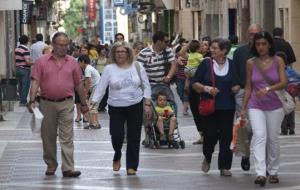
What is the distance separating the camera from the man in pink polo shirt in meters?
13.9

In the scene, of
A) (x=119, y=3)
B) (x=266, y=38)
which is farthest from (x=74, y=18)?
(x=266, y=38)

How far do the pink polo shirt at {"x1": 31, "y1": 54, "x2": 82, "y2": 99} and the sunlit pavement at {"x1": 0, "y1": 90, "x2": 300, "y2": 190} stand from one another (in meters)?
1.11

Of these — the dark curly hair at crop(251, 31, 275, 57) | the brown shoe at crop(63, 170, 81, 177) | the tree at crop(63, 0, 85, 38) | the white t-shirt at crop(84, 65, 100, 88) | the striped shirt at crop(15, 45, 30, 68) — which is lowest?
the brown shoe at crop(63, 170, 81, 177)

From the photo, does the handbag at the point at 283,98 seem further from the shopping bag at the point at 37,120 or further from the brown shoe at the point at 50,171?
the brown shoe at the point at 50,171

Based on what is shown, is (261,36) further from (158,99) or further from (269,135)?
(158,99)

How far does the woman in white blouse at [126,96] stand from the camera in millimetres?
13922

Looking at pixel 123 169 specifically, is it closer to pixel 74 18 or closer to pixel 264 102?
pixel 264 102

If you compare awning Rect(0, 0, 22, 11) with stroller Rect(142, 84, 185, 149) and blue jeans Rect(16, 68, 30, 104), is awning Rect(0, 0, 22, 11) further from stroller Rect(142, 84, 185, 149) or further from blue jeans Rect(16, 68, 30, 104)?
stroller Rect(142, 84, 185, 149)

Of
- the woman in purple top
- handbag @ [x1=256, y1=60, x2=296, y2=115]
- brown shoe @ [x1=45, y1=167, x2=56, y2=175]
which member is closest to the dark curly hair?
the woman in purple top

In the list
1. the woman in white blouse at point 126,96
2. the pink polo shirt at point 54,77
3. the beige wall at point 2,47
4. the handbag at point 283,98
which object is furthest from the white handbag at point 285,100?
Answer: the beige wall at point 2,47

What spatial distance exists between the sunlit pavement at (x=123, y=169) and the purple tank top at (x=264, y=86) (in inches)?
37.0

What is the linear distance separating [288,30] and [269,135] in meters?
14.7

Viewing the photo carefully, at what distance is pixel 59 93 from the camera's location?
45.6ft

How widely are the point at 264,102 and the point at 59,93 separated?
2842mm
